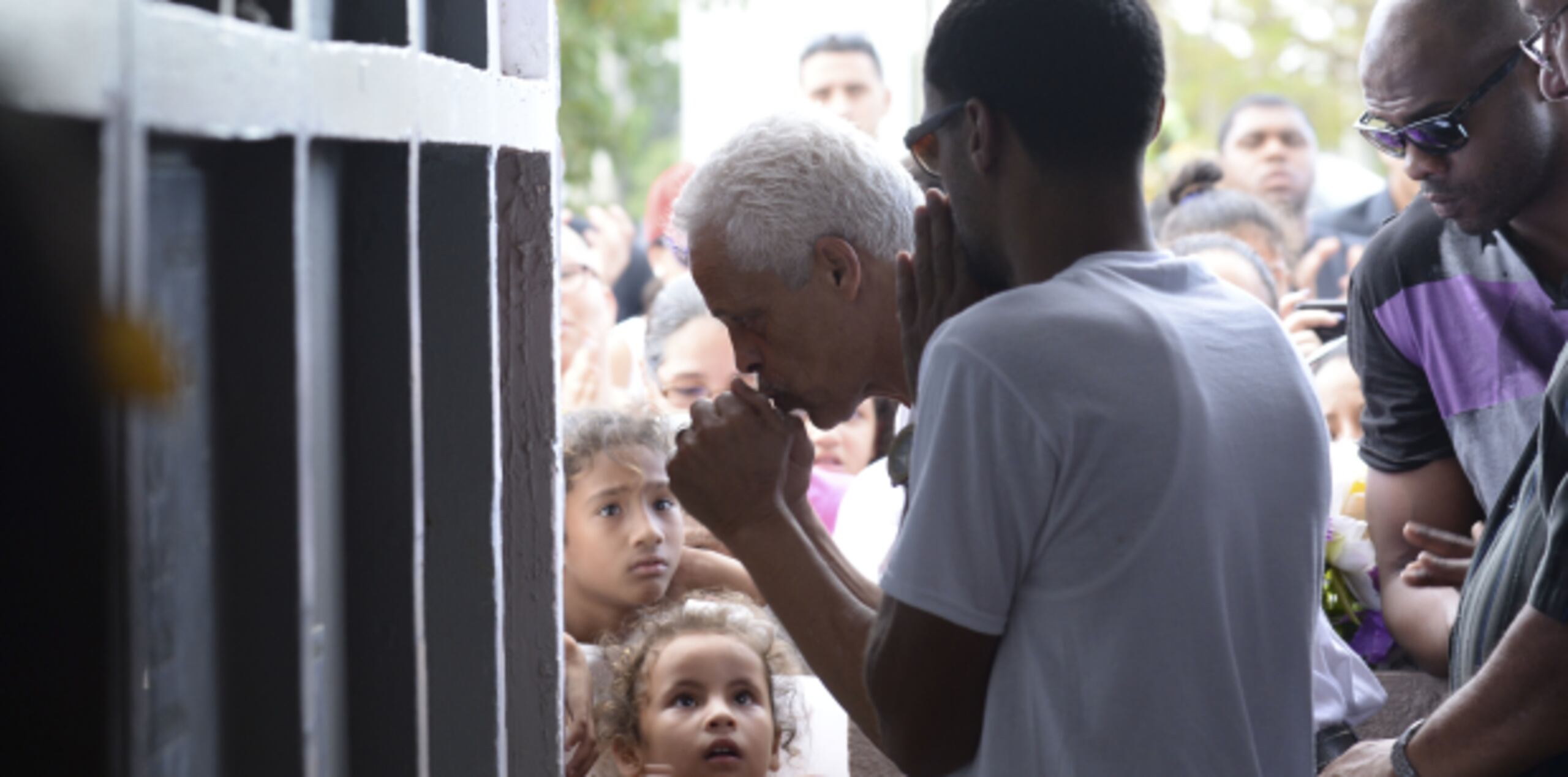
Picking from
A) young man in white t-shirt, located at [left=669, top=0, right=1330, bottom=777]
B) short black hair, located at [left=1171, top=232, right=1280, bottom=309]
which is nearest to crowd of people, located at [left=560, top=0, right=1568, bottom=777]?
young man in white t-shirt, located at [left=669, top=0, right=1330, bottom=777]

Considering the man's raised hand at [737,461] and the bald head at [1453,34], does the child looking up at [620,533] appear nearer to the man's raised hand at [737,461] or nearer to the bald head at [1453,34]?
the man's raised hand at [737,461]

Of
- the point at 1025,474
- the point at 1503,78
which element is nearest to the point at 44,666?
the point at 1025,474

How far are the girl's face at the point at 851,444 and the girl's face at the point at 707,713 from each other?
1269 mm

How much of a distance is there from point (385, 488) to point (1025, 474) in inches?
23.5

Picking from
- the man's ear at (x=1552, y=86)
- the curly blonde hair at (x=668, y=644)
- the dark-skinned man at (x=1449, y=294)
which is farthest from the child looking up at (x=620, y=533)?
the man's ear at (x=1552, y=86)

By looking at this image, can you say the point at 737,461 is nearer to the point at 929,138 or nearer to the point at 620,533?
the point at 929,138

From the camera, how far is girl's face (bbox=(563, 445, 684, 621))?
11.4 feet

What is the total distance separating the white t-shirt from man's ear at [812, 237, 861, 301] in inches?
25.2

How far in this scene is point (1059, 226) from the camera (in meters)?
1.58

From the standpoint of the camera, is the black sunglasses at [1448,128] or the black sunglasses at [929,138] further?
the black sunglasses at [1448,128]

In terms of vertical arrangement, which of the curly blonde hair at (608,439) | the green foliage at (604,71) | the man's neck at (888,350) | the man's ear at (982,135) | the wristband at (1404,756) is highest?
the green foliage at (604,71)

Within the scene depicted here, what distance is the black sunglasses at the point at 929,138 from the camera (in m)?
1.61

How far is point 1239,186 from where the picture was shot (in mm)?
7023

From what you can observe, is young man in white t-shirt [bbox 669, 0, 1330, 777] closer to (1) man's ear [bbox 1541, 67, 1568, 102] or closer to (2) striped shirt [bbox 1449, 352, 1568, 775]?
(2) striped shirt [bbox 1449, 352, 1568, 775]
